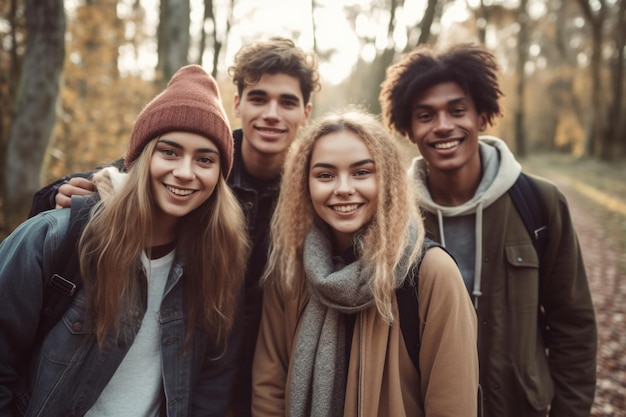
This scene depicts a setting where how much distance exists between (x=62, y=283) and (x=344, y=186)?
53.8 inches

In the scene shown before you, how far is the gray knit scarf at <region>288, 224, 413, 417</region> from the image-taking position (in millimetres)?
1969

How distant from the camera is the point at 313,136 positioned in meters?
2.34

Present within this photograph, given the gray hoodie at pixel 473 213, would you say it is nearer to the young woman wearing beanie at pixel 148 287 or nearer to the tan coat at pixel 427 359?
the tan coat at pixel 427 359

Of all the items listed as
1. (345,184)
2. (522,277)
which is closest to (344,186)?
(345,184)

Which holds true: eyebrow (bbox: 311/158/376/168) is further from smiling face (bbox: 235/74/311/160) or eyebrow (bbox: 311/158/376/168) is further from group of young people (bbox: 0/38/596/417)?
smiling face (bbox: 235/74/311/160)

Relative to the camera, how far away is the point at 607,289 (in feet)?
21.1

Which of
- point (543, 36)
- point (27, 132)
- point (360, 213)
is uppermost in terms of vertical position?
point (543, 36)

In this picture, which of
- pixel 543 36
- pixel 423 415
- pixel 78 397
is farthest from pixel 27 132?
pixel 543 36

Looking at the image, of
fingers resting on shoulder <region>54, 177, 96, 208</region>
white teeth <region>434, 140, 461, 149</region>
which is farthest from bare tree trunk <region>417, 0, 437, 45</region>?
fingers resting on shoulder <region>54, 177, 96, 208</region>

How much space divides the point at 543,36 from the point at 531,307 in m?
30.5

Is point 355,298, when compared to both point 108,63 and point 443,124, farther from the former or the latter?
point 108,63

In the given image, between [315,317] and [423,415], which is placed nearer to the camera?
→ [423,415]

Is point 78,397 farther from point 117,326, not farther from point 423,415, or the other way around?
point 423,415

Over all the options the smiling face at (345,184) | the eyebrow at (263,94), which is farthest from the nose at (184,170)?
the eyebrow at (263,94)
